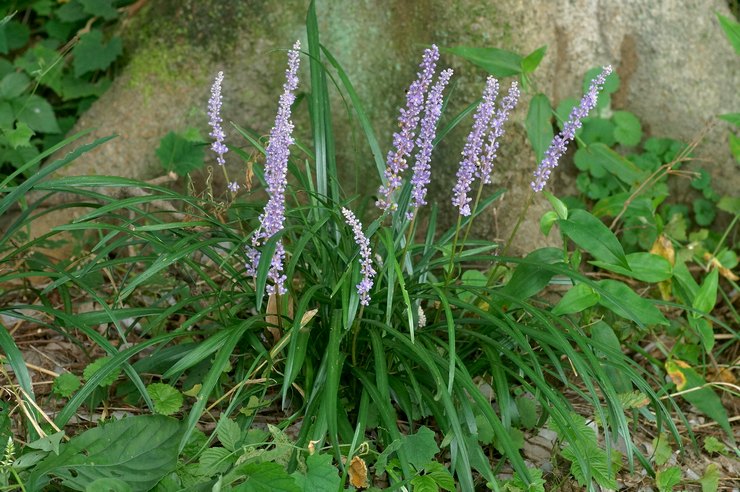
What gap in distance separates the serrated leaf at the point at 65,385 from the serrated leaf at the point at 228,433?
538 mm

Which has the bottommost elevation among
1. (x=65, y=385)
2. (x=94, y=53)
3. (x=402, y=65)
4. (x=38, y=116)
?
(x=65, y=385)

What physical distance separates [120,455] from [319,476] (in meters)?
0.51

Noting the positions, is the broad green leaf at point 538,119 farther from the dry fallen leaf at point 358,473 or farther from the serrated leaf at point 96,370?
the serrated leaf at point 96,370

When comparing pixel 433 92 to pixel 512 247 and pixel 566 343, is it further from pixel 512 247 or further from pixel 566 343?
pixel 512 247

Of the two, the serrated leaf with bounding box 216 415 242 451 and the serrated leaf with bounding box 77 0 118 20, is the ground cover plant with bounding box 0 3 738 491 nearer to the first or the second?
the serrated leaf with bounding box 216 415 242 451

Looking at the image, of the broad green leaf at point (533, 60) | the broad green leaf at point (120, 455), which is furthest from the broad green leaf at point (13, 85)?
the broad green leaf at point (533, 60)

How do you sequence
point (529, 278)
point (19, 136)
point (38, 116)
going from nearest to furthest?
point (529, 278), point (19, 136), point (38, 116)

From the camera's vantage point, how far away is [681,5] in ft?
12.1

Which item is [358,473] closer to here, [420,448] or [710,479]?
[420,448]

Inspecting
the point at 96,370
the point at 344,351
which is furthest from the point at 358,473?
the point at 96,370

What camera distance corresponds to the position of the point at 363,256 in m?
2.17

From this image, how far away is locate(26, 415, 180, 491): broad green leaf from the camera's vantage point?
2047 mm

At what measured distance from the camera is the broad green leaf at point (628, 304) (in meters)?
2.40

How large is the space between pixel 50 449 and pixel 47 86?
2.31 metres
